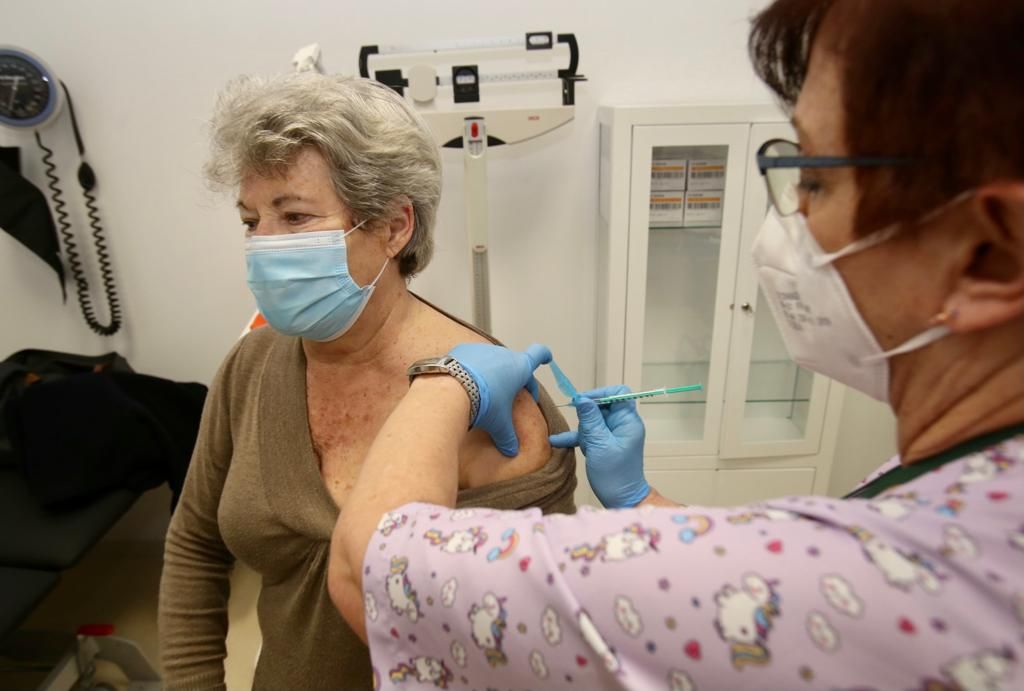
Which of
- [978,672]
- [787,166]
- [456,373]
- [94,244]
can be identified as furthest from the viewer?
[94,244]

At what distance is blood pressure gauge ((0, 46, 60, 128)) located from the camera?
1.93m

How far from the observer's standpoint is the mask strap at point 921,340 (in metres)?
0.55

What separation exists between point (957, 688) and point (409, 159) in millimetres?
1042

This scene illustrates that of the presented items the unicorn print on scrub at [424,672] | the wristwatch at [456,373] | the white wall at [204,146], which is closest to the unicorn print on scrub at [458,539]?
the unicorn print on scrub at [424,672]

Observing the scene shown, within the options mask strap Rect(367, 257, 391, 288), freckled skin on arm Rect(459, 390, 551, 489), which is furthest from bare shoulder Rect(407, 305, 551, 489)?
mask strap Rect(367, 257, 391, 288)

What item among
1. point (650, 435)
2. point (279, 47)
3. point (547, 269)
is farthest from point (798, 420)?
point (279, 47)

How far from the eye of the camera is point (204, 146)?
7.09 ft

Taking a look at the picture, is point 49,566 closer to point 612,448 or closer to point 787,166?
point 612,448

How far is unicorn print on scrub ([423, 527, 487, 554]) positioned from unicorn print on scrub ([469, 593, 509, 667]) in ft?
0.15

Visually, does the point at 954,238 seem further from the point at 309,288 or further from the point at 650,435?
the point at 650,435

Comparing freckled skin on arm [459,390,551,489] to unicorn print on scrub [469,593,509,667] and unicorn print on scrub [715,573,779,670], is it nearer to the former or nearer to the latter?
unicorn print on scrub [469,593,509,667]

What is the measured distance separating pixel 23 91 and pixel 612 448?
2307mm

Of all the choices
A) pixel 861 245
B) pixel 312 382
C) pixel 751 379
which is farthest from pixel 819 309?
pixel 751 379

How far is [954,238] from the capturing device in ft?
1.67
